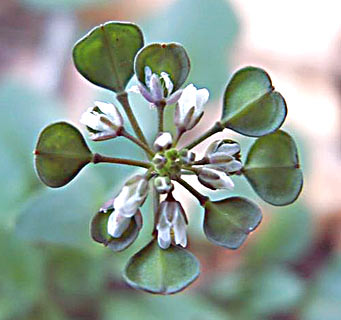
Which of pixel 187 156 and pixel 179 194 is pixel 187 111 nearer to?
pixel 187 156

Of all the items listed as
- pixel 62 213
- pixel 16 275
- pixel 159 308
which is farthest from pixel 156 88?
pixel 159 308

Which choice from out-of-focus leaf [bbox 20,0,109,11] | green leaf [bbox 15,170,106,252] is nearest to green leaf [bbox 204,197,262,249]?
green leaf [bbox 15,170,106,252]

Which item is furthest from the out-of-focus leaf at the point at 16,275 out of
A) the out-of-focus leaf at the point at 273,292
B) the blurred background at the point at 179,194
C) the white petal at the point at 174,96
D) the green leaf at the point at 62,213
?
the white petal at the point at 174,96

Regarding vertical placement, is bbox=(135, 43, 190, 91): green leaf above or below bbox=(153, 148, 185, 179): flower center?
above

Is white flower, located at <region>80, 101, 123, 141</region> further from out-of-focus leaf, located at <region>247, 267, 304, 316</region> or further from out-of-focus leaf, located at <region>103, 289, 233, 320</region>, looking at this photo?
out-of-focus leaf, located at <region>247, 267, 304, 316</region>

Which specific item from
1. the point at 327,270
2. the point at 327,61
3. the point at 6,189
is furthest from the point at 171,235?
the point at 327,61

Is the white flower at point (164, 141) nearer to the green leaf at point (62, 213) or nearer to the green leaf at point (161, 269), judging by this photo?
the green leaf at point (161, 269)
